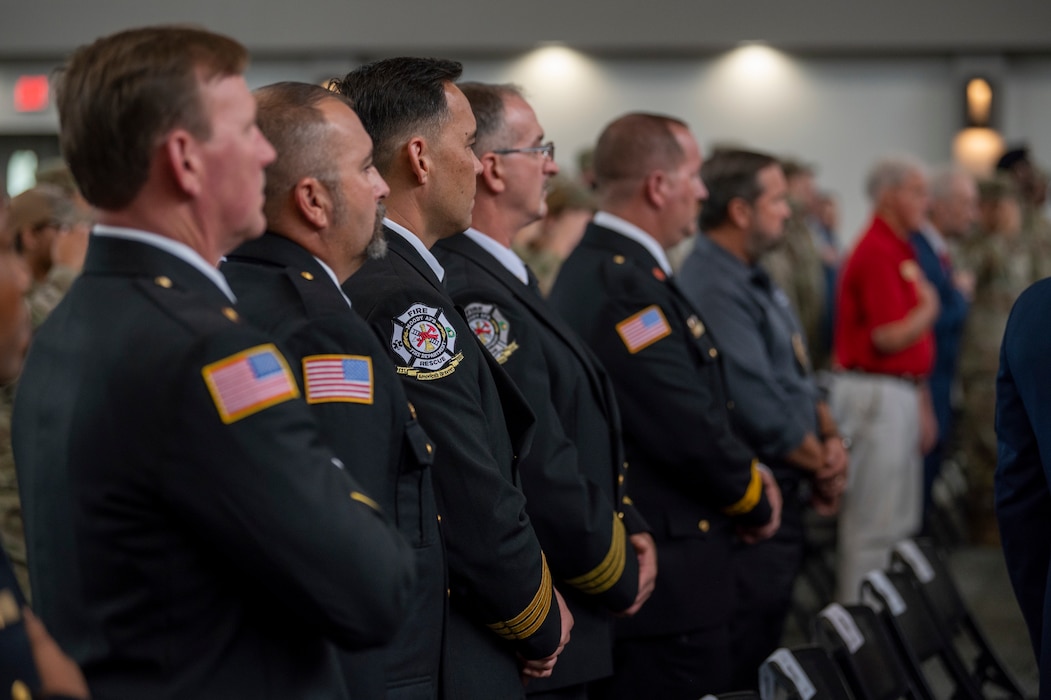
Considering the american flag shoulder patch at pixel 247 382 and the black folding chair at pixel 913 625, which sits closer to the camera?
the american flag shoulder patch at pixel 247 382

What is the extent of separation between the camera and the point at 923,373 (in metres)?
5.14

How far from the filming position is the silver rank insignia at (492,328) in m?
2.32

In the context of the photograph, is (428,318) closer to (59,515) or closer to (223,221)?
(223,221)

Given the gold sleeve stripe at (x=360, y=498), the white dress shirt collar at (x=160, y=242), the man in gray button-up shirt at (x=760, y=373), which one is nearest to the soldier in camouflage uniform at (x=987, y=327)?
the man in gray button-up shirt at (x=760, y=373)

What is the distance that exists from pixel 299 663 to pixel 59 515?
0.31m

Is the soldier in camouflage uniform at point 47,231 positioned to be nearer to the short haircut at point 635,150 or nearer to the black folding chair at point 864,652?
the short haircut at point 635,150

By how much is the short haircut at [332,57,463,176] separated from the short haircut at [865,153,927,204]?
357cm

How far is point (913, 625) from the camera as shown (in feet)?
9.59

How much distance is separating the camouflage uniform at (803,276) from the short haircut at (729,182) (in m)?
2.68

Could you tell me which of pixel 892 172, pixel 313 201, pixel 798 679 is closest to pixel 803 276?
pixel 892 172

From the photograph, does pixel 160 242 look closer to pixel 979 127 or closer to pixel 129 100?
pixel 129 100

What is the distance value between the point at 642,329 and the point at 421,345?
109 centimetres

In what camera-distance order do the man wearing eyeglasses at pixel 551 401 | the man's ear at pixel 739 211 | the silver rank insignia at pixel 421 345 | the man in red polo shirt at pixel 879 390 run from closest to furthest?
the silver rank insignia at pixel 421 345 → the man wearing eyeglasses at pixel 551 401 → the man's ear at pixel 739 211 → the man in red polo shirt at pixel 879 390

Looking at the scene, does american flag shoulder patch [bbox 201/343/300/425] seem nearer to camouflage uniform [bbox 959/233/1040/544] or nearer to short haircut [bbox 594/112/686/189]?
short haircut [bbox 594/112/686/189]
